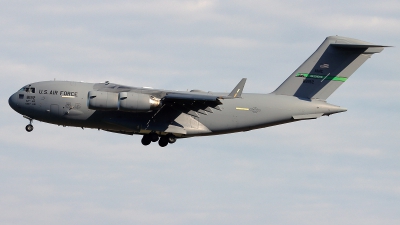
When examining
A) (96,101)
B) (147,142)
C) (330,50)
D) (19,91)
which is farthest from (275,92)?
(19,91)

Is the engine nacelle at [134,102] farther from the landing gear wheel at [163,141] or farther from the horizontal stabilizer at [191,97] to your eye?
the landing gear wheel at [163,141]

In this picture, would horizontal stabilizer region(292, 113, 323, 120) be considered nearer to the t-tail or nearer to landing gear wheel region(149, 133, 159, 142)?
the t-tail

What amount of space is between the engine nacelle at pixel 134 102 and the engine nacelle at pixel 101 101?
15cm

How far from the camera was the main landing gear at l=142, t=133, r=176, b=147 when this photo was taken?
19.1 meters

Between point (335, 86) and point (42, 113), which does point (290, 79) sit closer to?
point (335, 86)

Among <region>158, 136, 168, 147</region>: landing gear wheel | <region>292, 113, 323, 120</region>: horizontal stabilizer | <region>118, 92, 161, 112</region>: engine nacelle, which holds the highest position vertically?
<region>118, 92, 161, 112</region>: engine nacelle

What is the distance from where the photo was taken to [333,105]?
19.4 metres

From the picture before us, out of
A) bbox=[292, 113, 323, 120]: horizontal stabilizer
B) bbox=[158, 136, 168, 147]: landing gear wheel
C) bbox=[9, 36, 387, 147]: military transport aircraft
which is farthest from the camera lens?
bbox=[158, 136, 168, 147]: landing gear wheel

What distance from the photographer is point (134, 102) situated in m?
17.7

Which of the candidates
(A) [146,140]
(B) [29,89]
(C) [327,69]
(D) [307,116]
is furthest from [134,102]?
(C) [327,69]

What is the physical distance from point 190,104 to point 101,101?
2348mm

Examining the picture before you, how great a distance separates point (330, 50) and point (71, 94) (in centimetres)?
745

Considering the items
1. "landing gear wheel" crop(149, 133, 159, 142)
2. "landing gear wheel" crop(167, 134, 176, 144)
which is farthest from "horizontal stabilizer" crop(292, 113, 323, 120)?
"landing gear wheel" crop(149, 133, 159, 142)

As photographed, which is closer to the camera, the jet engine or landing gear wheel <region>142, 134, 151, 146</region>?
the jet engine
